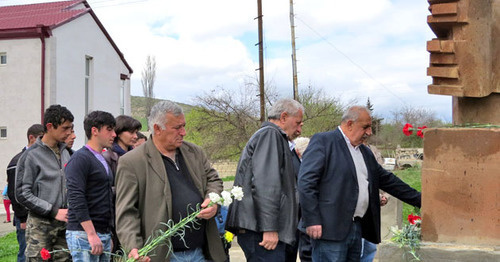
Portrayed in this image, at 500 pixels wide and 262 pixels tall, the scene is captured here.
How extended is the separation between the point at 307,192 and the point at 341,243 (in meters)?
0.45

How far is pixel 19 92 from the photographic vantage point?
68.0 feet

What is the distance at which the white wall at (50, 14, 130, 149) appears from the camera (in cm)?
2109

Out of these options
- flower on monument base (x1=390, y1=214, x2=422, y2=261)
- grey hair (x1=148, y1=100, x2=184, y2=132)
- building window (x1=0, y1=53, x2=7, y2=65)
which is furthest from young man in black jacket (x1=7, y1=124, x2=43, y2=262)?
building window (x1=0, y1=53, x2=7, y2=65)

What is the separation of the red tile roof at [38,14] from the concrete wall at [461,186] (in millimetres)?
19151

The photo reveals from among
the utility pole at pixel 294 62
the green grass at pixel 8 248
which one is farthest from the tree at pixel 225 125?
the green grass at pixel 8 248

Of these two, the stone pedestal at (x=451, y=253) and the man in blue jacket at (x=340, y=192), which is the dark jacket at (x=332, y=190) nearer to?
the man in blue jacket at (x=340, y=192)

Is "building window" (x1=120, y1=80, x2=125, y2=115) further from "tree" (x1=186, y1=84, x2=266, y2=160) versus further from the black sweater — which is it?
the black sweater

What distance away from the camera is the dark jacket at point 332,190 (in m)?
3.87

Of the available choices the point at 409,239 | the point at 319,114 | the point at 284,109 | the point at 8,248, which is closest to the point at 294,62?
the point at 319,114

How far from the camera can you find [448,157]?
3463mm

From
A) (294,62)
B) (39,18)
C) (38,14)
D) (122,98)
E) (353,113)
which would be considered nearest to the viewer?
(353,113)

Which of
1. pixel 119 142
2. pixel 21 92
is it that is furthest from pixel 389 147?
pixel 119 142

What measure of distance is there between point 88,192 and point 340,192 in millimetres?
1779

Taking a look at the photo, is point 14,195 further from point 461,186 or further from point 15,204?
point 461,186
